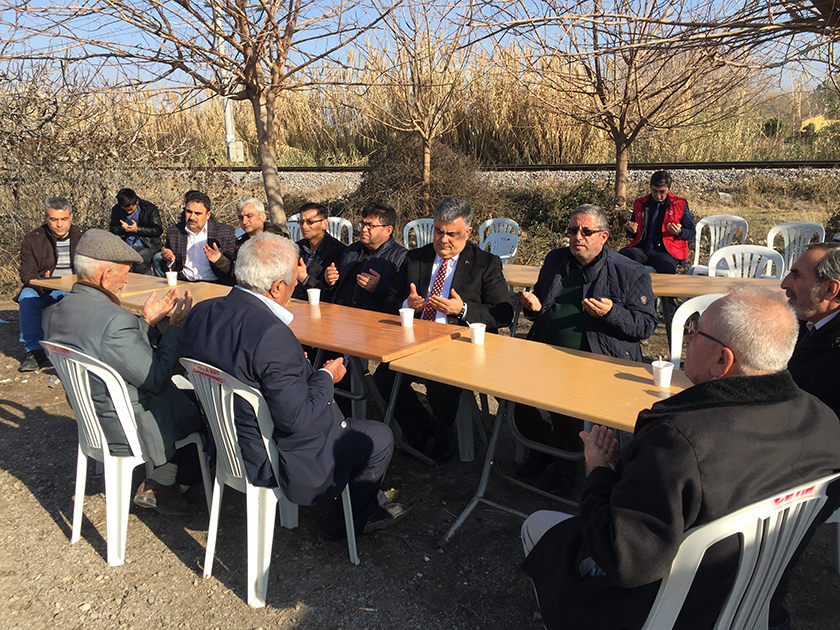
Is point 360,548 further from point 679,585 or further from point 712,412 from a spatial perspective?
point 712,412

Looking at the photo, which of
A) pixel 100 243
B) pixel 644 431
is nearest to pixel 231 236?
pixel 100 243

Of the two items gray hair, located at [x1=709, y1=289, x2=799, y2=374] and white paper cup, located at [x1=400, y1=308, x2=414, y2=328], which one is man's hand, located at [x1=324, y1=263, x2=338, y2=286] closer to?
white paper cup, located at [x1=400, y1=308, x2=414, y2=328]

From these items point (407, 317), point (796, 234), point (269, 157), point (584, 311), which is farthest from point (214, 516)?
point (796, 234)

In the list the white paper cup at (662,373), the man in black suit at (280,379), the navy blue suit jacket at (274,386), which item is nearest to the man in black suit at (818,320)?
the white paper cup at (662,373)

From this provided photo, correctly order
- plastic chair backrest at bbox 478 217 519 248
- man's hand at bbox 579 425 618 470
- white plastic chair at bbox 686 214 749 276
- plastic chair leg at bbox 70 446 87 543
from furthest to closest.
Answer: plastic chair backrest at bbox 478 217 519 248 < white plastic chair at bbox 686 214 749 276 < plastic chair leg at bbox 70 446 87 543 < man's hand at bbox 579 425 618 470

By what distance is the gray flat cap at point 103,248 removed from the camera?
10.0 ft

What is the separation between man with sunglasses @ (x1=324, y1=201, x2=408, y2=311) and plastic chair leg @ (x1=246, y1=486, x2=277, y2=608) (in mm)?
2189

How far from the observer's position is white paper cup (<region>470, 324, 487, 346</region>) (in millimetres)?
3441

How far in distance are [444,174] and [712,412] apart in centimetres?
965

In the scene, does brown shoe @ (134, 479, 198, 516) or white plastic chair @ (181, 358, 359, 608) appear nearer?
white plastic chair @ (181, 358, 359, 608)

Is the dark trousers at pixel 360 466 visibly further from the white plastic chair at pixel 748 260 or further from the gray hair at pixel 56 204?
the gray hair at pixel 56 204

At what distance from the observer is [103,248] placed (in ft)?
10.1

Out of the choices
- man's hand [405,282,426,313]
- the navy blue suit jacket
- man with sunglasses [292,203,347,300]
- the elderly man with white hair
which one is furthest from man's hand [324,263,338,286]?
the elderly man with white hair

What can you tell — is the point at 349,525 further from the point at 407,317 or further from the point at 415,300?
the point at 415,300
